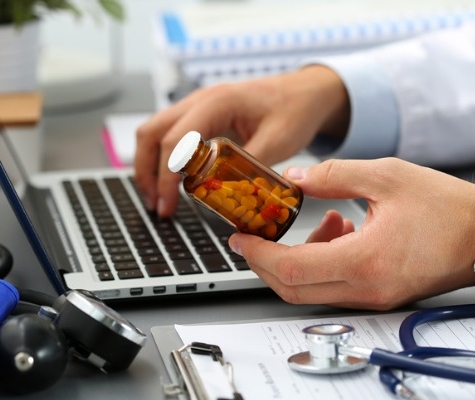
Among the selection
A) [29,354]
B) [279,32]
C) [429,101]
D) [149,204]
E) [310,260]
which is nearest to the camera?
[29,354]

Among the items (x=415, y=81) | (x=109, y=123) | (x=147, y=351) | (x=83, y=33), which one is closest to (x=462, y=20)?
(x=415, y=81)

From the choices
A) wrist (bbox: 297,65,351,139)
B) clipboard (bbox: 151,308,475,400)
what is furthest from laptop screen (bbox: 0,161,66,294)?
wrist (bbox: 297,65,351,139)

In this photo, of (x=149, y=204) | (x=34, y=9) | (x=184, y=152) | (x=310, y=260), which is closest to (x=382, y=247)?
(x=310, y=260)

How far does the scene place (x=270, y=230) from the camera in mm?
686

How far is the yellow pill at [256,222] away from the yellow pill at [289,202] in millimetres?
21

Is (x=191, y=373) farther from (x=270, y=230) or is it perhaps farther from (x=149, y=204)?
(x=149, y=204)

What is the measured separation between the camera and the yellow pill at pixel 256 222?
68cm

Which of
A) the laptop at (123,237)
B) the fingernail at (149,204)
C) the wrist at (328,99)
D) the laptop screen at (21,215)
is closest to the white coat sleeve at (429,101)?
the wrist at (328,99)

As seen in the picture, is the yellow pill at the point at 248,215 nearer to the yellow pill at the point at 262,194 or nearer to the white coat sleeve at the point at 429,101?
the yellow pill at the point at 262,194

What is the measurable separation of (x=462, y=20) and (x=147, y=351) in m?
1.00

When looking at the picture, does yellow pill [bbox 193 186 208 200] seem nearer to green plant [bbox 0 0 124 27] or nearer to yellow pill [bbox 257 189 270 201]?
yellow pill [bbox 257 189 270 201]

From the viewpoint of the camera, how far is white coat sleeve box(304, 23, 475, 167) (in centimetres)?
107

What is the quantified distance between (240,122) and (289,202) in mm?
316

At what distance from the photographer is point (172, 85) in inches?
53.3
